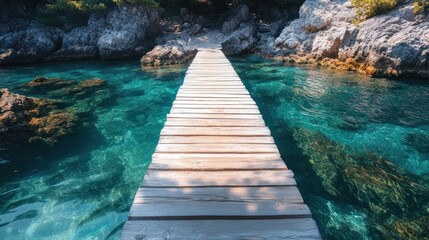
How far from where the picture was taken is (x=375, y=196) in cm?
417

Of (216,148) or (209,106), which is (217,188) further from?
(209,106)

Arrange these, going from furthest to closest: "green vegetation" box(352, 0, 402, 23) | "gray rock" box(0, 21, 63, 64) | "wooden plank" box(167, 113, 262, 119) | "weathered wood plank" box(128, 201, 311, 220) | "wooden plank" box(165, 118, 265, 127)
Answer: "gray rock" box(0, 21, 63, 64)
"green vegetation" box(352, 0, 402, 23)
"wooden plank" box(167, 113, 262, 119)
"wooden plank" box(165, 118, 265, 127)
"weathered wood plank" box(128, 201, 311, 220)

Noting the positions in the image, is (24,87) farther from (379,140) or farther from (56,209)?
(379,140)

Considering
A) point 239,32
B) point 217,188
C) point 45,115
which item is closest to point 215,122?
point 217,188

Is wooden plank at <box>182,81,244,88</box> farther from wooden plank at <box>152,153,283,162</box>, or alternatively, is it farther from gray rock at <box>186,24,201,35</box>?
gray rock at <box>186,24,201,35</box>

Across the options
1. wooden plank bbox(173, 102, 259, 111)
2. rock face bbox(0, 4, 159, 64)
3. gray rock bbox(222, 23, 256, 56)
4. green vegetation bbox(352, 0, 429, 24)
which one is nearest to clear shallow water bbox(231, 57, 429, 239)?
wooden plank bbox(173, 102, 259, 111)

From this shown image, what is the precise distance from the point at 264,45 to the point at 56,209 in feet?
49.6

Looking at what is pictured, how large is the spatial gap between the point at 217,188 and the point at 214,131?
1639 mm

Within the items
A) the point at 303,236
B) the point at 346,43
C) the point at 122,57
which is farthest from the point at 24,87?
the point at 346,43

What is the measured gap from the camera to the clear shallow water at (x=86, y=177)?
12.5 ft

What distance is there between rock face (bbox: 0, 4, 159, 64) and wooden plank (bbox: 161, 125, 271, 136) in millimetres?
13475

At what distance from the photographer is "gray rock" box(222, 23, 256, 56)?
16.0 m

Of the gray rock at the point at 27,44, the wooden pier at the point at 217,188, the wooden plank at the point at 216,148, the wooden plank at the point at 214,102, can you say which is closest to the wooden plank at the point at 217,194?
the wooden pier at the point at 217,188

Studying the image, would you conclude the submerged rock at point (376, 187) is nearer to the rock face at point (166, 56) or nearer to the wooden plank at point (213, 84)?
the wooden plank at point (213, 84)
